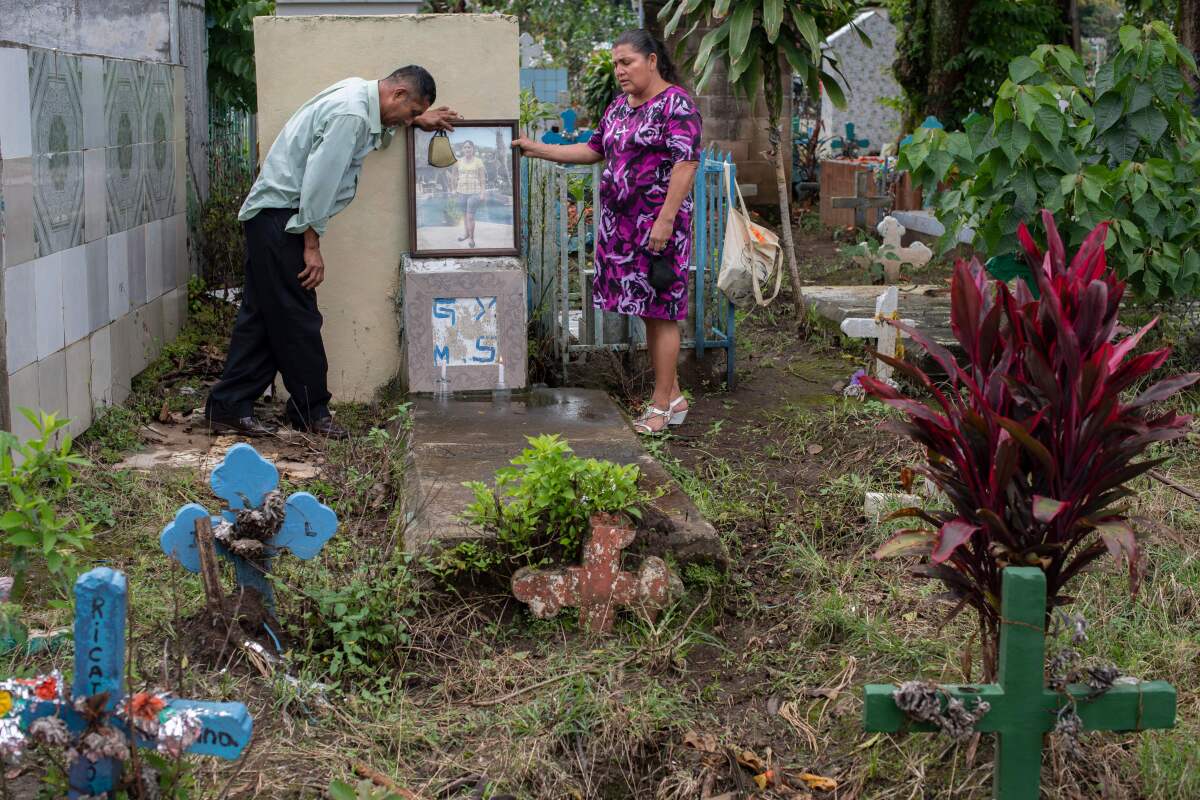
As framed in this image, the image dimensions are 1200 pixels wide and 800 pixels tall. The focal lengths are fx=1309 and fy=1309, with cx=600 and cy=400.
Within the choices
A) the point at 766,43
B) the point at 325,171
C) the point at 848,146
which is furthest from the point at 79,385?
the point at 848,146

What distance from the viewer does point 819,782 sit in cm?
302

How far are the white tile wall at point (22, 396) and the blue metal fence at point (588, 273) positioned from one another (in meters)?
2.48

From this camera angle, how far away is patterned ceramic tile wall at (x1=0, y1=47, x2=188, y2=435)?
4.94m

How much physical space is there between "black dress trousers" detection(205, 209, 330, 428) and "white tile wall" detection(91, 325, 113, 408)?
1.62 feet

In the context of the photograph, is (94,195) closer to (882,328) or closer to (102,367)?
(102,367)

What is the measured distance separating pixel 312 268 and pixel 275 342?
39cm

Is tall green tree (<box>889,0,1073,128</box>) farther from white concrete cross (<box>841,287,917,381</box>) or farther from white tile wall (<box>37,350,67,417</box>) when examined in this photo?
white tile wall (<box>37,350,67,417</box>)

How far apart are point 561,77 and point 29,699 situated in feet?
69.2

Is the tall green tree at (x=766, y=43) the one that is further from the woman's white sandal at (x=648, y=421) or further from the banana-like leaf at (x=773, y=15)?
the woman's white sandal at (x=648, y=421)

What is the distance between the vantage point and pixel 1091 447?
2832 mm

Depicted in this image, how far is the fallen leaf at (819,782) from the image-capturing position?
3.00 meters

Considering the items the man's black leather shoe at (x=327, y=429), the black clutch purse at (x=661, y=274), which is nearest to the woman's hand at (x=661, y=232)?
the black clutch purse at (x=661, y=274)

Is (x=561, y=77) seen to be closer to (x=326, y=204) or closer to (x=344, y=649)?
(x=326, y=204)

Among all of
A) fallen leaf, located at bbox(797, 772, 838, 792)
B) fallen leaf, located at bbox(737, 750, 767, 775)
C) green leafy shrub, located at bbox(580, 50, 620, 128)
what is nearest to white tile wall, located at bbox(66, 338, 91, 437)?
fallen leaf, located at bbox(737, 750, 767, 775)
